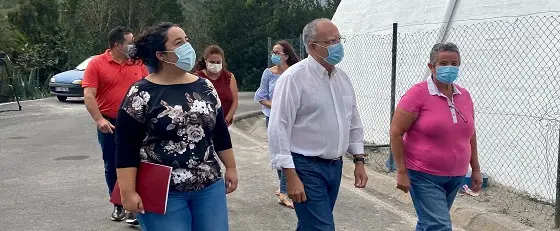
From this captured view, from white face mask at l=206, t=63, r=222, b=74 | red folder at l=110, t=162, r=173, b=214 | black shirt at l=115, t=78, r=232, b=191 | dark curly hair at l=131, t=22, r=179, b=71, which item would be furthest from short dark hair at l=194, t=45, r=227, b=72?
red folder at l=110, t=162, r=173, b=214

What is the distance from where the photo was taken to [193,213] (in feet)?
Result: 10.6

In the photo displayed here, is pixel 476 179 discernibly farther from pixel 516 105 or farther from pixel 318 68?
pixel 516 105

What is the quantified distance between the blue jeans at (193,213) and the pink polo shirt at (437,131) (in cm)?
137

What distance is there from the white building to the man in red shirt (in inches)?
162

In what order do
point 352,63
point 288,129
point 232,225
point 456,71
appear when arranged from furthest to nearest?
point 352,63
point 232,225
point 456,71
point 288,129

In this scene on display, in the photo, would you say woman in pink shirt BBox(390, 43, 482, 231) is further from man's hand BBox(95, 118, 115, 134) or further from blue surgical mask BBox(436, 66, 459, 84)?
man's hand BBox(95, 118, 115, 134)

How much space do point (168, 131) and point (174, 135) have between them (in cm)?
4

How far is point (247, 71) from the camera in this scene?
85.2 feet

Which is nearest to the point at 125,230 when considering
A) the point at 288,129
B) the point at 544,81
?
the point at 288,129

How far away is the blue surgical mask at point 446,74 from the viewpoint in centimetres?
395

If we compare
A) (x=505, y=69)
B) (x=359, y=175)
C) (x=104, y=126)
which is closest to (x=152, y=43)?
(x=359, y=175)

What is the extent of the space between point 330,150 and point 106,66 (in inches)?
108

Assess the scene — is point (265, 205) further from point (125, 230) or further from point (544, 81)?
point (544, 81)

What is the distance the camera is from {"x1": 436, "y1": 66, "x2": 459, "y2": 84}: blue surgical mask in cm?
395
